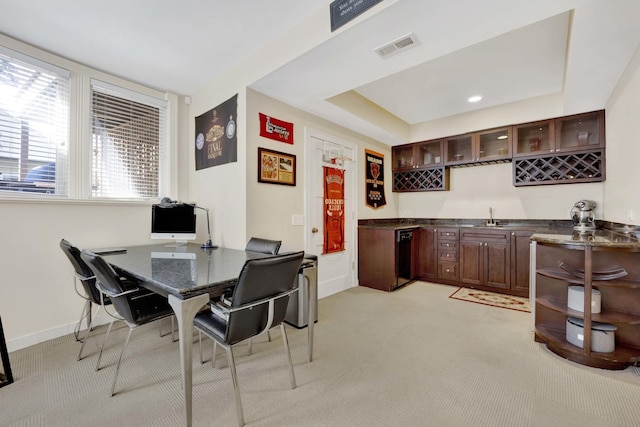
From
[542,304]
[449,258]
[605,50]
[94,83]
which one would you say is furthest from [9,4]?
[449,258]

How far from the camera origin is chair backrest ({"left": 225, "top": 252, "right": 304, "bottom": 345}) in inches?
55.8

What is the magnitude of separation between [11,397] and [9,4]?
279cm

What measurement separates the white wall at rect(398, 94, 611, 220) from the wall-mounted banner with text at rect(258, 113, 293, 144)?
2.69 meters

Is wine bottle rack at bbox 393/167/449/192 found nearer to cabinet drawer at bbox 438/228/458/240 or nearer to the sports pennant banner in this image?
cabinet drawer at bbox 438/228/458/240

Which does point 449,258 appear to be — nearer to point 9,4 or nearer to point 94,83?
point 94,83

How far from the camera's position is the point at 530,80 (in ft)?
10.9

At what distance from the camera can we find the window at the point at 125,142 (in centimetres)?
295

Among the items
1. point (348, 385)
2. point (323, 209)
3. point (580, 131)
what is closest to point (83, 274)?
point (348, 385)

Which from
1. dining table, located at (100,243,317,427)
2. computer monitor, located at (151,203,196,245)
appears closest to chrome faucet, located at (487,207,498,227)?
dining table, located at (100,243,317,427)

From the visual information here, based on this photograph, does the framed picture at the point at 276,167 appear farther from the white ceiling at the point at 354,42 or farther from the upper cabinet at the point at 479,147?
the upper cabinet at the point at 479,147

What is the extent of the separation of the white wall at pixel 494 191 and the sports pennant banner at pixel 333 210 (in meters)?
1.87

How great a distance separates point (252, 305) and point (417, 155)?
427 cm

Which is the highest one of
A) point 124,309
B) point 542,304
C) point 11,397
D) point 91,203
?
point 91,203

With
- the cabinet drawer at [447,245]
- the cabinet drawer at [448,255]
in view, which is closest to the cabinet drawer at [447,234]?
the cabinet drawer at [447,245]
